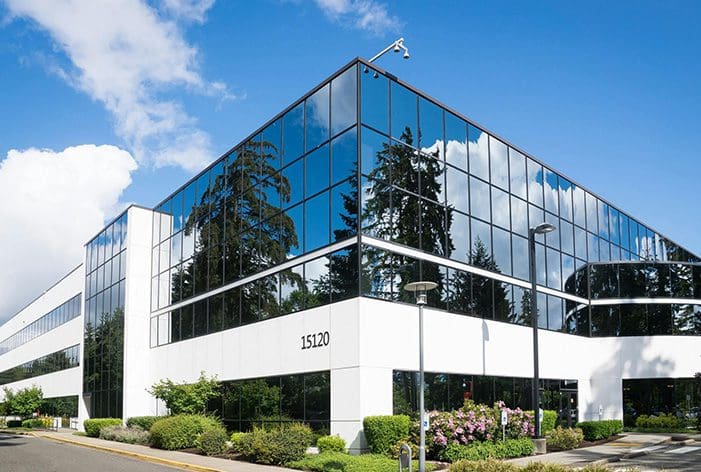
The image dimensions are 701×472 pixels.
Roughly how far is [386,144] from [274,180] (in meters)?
6.16

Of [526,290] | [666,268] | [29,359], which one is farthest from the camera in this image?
[29,359]

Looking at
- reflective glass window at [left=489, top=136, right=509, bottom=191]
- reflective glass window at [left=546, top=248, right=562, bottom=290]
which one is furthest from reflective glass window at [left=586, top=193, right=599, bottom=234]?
reflective glass window at [left=489, top=136, right=509, bottom=191]

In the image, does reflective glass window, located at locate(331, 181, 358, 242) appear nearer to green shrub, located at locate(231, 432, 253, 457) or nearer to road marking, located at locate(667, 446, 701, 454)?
green shrub, located at locate(231, 432, 253, 457)

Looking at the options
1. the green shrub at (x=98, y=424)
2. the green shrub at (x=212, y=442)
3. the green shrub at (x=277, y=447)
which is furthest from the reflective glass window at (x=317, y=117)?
the green shrub at (x=98, y=424)

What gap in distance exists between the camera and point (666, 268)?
3994cm

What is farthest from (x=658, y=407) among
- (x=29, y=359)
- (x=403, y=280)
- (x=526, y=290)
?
(x=29, y=359)

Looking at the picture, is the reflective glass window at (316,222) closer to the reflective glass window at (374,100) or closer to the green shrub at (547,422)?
the reflective glass window at (374,100)

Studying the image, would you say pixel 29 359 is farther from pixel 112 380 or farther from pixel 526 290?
pixel 526 290

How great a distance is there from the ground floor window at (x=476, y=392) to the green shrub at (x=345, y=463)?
3.59 m

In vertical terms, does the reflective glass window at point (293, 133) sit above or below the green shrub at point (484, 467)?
above

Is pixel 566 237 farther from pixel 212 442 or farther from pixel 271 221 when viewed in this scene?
pixel 212 442

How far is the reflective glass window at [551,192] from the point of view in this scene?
35806mm

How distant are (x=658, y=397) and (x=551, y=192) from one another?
12273mm

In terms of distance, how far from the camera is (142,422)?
37375 mm
